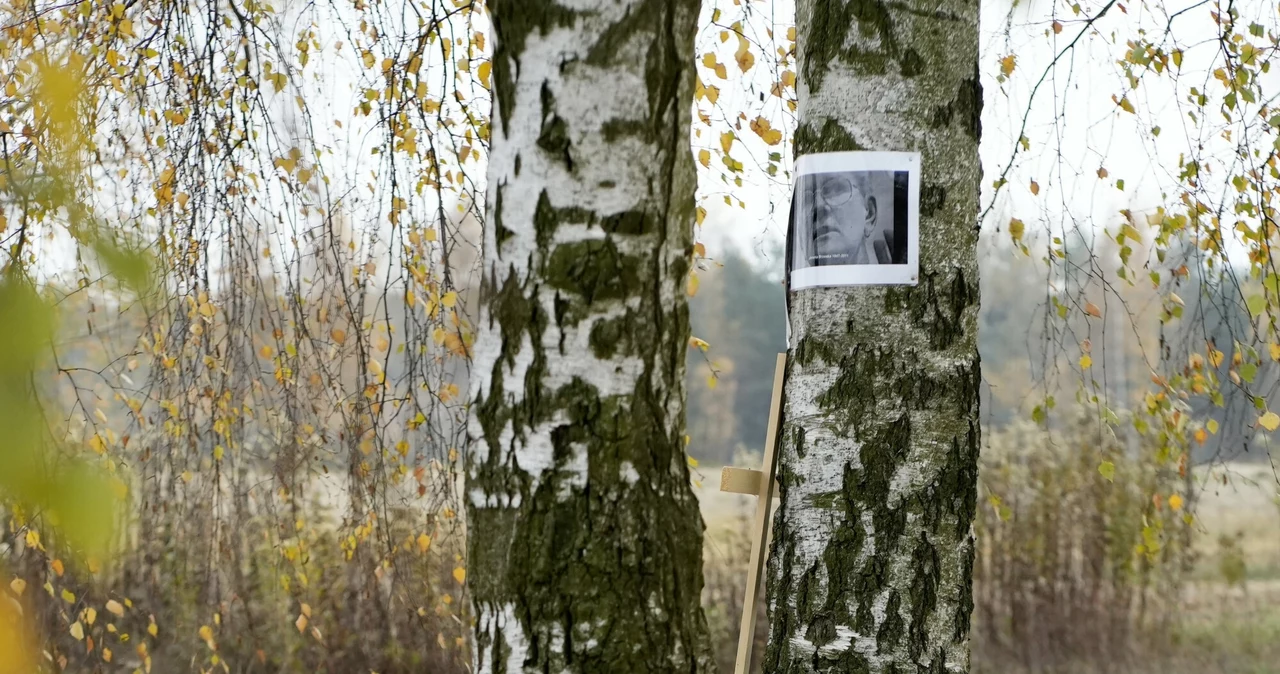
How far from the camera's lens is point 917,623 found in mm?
1517

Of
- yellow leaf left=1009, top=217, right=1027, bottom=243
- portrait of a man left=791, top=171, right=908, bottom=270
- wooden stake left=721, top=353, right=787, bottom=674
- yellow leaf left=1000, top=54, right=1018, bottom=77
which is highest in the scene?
yellow leaf left=1000, top=54, right=1018, bottom=77

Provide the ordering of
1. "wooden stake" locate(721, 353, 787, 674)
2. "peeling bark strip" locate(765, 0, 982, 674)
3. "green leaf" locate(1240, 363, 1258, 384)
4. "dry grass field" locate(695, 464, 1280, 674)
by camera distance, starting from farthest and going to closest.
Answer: "dry grass field" locate(695, 464, 1280, 674)
"green leaf" locate(1240, 363, 1258, 384)
"wooden stake" locate(721, 353, 787, 674)
"peeling bark strip" locate(765, 0, 982, 674)

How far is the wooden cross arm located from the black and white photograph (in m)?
0.31

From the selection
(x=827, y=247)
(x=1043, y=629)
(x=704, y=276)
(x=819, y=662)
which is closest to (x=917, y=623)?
(x=819, y=662)

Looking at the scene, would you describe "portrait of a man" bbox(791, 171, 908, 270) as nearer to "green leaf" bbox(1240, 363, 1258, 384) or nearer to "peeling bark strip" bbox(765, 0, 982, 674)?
"peeling bark strip" bbox(765, 0, 982, 674)

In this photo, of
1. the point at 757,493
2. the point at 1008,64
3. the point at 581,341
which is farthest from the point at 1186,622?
the point at 581,341

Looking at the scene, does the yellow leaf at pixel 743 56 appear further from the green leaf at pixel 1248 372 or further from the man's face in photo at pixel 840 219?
the green leaf at pixel 1248 372

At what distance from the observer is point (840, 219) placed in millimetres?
1567

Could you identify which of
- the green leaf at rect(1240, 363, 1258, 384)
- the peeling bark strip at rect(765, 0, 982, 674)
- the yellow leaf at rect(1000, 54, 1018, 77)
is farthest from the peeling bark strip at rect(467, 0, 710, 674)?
the yellow leaf at rect(1000, 54, 1018, 77)

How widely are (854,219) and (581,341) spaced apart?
2.00 ft

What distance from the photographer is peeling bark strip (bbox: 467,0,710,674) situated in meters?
1.12

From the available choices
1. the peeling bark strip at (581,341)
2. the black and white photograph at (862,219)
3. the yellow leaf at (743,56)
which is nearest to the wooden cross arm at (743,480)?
the black and white photograph at (862,219)

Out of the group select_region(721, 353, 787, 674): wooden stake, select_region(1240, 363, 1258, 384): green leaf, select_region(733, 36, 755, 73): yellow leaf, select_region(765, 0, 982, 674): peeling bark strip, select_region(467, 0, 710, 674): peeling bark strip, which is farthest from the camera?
select_region(733, 36, 755, 73): yellow leaf

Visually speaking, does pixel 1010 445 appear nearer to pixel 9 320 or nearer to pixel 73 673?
pixel 73 673
